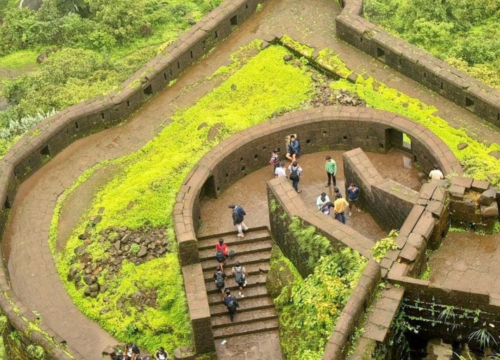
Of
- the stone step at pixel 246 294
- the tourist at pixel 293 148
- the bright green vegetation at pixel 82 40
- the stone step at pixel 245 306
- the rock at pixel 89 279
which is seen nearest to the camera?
the stone step at pixel 245 306

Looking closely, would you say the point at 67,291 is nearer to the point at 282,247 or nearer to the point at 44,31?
the point at 282,247

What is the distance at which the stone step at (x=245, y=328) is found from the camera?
3319 centimetres

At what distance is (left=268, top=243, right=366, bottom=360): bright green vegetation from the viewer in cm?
2973

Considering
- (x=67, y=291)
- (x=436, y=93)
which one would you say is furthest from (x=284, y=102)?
(x=67, y=291)

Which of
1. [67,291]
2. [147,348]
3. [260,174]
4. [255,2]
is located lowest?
[147,348]

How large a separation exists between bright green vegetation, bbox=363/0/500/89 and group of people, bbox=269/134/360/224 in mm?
9380

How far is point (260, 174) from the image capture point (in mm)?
37125

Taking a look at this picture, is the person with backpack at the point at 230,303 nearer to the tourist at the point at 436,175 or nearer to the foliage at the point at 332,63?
the tourist at the point at 436,175

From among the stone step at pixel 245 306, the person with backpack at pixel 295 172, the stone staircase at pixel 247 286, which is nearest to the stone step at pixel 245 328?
the stone staircase at pixel 247 286

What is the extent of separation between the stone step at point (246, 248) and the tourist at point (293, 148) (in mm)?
3305

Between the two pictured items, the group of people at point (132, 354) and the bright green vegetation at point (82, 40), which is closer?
the group of people at point (132, 354)

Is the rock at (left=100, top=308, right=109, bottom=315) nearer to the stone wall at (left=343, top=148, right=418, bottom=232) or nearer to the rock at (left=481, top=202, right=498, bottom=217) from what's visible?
the stone wall at (left=343, top=148, right=418, bottom=232)

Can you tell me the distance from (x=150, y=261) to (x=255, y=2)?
44.8ft

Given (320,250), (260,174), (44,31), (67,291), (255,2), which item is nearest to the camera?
(320,250)
